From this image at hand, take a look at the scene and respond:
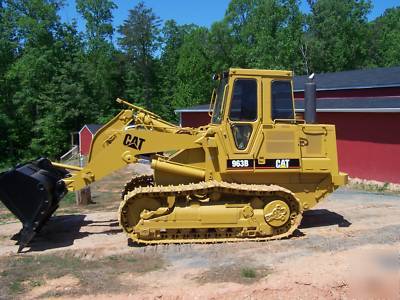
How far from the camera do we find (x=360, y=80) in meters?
26.7

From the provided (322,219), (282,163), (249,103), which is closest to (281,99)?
(249,103)

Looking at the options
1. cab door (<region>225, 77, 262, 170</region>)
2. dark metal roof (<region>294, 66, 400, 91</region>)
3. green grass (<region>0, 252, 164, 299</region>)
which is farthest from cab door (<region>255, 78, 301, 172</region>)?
dark metal roof (<region>294, 66, 400, 91</region>)

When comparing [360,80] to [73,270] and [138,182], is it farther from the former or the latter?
[73,270]

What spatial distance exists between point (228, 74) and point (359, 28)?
1918 inches

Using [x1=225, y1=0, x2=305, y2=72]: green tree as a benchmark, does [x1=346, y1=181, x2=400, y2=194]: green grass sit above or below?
below

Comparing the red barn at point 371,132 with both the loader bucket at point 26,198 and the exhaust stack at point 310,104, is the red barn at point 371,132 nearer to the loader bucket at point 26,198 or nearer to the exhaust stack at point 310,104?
the exhaust stack at point 310,104

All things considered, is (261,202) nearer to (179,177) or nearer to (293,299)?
(179,177)

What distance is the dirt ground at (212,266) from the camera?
664 centimetres

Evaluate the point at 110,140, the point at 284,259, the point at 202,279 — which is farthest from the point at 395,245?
the point at 110,140

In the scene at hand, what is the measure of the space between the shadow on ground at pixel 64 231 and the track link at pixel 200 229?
136 cm

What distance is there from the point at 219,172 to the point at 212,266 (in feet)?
6.79

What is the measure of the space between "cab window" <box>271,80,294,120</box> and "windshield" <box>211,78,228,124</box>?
910mm

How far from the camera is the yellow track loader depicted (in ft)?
28.6

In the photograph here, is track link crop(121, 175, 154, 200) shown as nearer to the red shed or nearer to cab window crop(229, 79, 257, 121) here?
cab window crop(229, 79, 257, 121)
